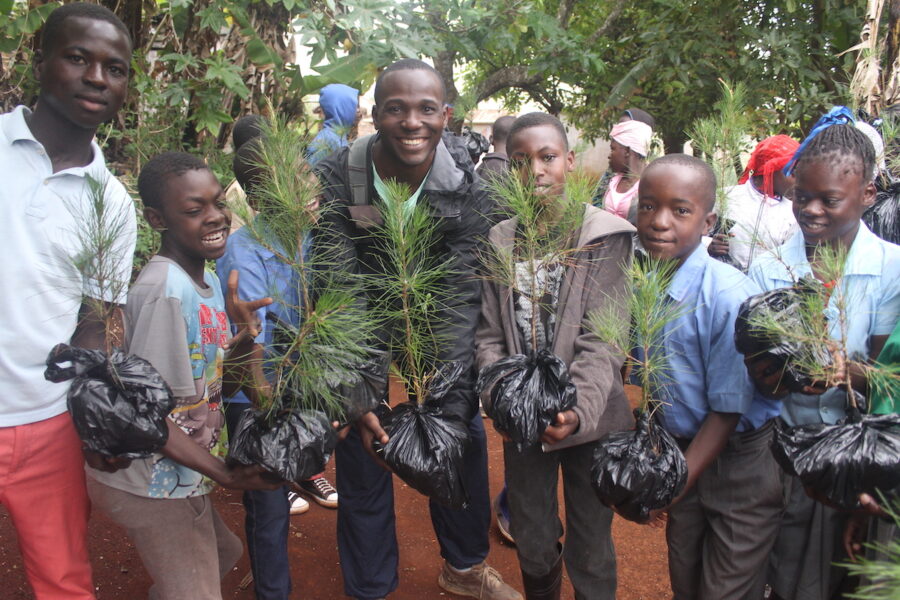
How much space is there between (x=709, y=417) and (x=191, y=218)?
1.83 meters

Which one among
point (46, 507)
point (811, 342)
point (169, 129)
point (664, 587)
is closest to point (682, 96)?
point (169, 129)

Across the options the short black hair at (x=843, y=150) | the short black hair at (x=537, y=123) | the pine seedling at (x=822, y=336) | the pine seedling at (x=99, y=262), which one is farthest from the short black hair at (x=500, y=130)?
the pine seedling at (x=99, y=262)

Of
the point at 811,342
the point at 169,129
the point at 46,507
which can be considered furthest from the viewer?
the point at 169,129

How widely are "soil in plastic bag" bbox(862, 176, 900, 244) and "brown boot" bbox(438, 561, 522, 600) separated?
2.18 meters

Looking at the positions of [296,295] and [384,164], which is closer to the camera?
[296,295]

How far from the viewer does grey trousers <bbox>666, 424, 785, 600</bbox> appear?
2135mm

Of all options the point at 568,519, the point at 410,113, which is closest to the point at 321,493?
the point at 568,519

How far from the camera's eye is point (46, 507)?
2.10m

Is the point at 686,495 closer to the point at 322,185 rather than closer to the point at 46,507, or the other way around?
the point at 322,185

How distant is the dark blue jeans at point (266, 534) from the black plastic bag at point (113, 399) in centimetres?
83

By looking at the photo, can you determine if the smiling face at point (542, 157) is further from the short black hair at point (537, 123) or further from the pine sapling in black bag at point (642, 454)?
the pine sapling in black bag at point (642, 454)

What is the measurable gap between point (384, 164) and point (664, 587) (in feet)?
7.71

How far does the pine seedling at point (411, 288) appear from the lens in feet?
7.06

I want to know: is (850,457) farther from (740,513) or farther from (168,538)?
(168,538)
